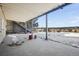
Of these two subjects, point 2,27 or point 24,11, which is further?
point 2,27

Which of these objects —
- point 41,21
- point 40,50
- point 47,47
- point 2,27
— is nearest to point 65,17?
point 41,21

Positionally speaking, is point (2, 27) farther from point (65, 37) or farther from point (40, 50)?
point (65, 37)

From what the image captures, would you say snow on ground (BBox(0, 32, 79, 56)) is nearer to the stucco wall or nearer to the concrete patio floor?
the concrete patio floor

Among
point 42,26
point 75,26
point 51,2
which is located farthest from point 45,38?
point 51,2

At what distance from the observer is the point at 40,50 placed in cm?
388

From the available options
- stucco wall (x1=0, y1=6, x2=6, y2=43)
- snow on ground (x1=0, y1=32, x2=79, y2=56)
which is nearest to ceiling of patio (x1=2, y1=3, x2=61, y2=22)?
stucco wall (x1=0, y1=6, x2=6, y2=43)

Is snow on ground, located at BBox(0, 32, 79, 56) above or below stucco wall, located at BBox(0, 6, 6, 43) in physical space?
below

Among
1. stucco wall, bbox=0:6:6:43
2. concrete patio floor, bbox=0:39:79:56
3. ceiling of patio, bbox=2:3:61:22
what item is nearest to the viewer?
concrete patio floor, bbox=0:39:79:56

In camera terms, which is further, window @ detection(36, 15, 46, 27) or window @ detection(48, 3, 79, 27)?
window @ detection(36, 15, 46, 27)

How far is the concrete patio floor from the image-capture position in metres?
3.79

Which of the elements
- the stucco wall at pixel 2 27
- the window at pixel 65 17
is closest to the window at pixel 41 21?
the window at pixel 65 17

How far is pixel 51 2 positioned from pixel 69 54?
132 centimetres

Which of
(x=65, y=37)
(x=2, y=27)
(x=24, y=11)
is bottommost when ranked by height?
(x=65, y=37)

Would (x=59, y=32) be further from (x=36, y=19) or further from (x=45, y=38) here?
(x=36, y=19)
